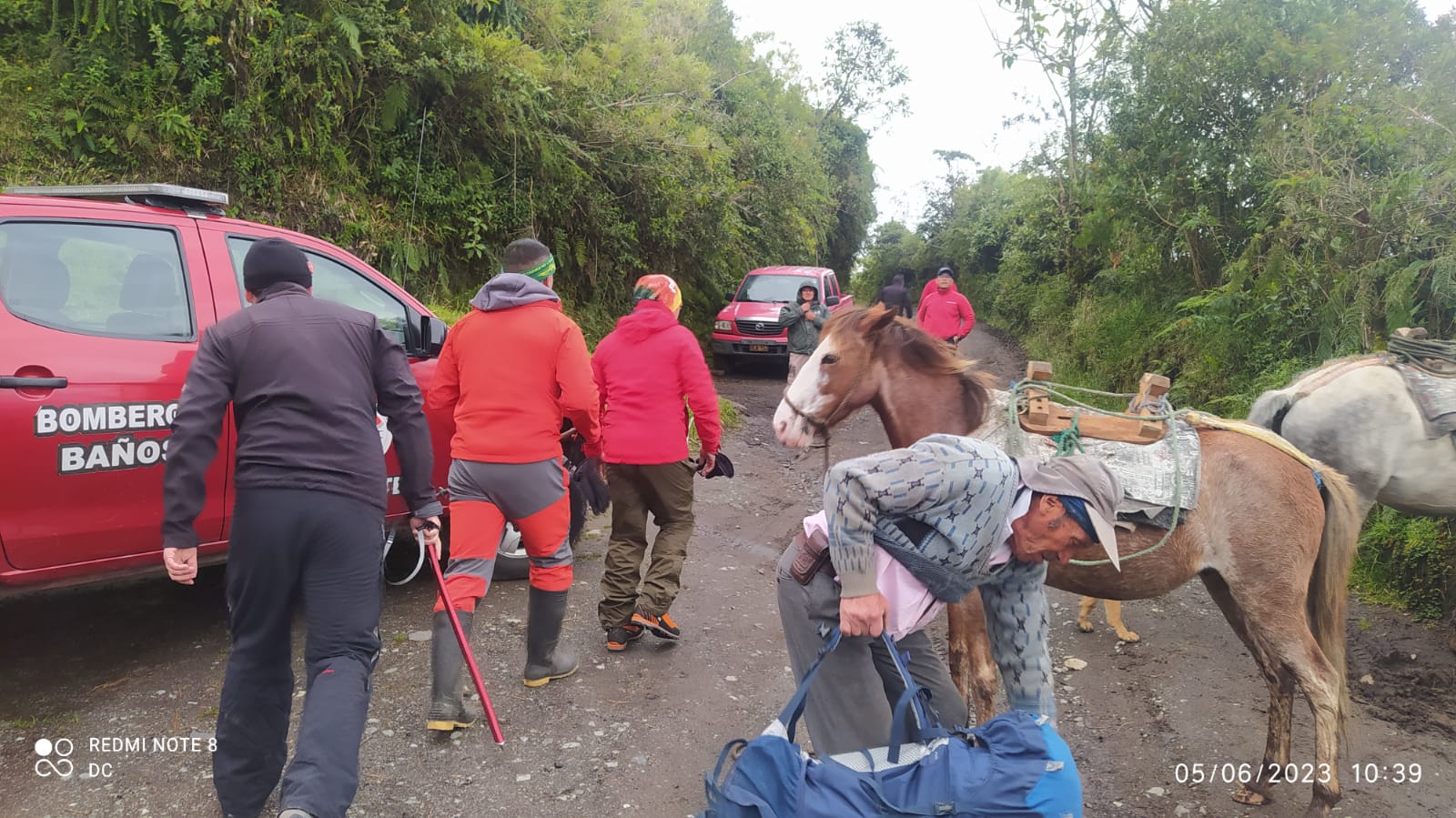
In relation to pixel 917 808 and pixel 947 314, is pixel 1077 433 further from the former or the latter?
pixel 947 314

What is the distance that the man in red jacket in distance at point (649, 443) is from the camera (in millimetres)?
4750

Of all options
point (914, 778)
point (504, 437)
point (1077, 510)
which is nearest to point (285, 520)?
point (504, 437)

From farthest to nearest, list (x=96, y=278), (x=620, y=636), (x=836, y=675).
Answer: (x=620, y=636), (x=96, y=278), (x=836, y=675)

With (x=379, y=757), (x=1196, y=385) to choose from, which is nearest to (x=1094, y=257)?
(x=1196, y=385)

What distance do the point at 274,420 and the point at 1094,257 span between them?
55.8 ft

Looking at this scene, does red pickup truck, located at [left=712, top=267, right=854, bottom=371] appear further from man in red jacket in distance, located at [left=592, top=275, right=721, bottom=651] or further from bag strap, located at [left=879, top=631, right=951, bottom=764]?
bag strap, located at [left=879, top=631, right=951, bottom=764]

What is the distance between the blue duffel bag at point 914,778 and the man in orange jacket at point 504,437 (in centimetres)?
Result: 195

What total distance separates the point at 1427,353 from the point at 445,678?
540 centimetres

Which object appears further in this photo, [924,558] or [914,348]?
[914,348]

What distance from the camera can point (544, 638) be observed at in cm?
430

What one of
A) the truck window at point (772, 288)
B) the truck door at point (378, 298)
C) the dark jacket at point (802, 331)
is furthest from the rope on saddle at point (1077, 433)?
the truck window at point (772, 288)

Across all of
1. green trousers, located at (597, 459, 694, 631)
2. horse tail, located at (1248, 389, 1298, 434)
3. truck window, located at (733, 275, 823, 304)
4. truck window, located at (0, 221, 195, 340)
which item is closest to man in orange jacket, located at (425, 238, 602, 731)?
green trousers, located at (597, 459, 694, 631)

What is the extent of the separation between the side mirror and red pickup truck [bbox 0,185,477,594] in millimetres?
890

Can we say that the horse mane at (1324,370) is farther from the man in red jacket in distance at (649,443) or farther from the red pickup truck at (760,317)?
the red pickup truck at (760,317)
